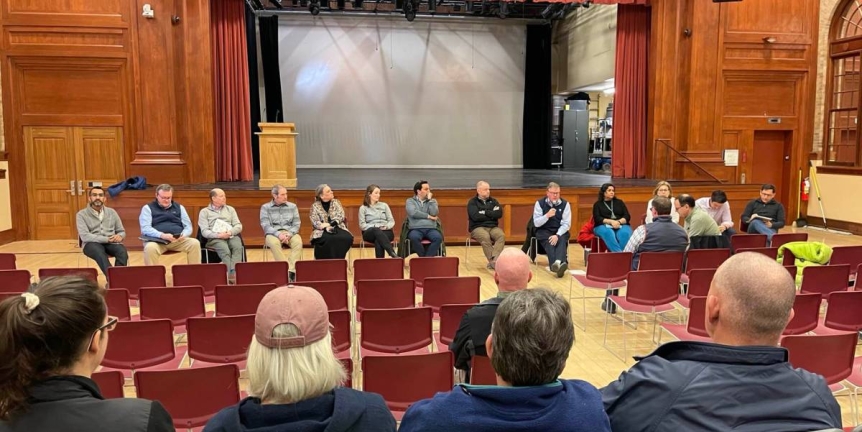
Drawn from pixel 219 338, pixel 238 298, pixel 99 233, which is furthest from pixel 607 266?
pixel 99 233

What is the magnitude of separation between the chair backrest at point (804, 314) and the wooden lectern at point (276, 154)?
7243mm

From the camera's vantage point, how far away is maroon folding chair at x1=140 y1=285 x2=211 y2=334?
4.00 metres

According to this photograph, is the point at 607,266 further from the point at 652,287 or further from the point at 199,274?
the point at 199,274

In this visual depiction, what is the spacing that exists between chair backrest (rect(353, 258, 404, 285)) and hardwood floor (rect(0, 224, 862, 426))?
4.06ft

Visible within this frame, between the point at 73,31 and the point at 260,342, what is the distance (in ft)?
33.4

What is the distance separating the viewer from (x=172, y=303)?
405cm

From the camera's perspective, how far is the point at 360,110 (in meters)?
16.3

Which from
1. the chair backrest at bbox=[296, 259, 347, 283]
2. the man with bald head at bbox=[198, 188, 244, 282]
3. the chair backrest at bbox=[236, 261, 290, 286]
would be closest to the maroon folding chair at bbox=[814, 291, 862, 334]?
the chair backrest at bbox=[296, 259, 347, 283]

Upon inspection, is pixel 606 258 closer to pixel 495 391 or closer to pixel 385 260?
pixel 385 260

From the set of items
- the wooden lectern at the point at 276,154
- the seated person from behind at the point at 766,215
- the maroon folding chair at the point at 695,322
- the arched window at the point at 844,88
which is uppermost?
the arched window at the point at 844,88

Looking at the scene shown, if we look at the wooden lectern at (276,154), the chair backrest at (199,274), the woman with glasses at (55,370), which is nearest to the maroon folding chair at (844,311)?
the woman with glasses at (55,370)

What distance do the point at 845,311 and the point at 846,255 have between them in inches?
76.6

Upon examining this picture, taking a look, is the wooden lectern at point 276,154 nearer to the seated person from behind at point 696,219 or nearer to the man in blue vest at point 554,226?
the man in blue vest at point 554,226

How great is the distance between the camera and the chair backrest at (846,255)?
5.44m
